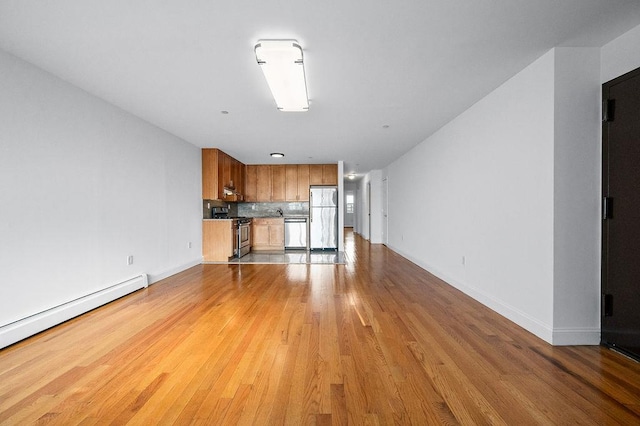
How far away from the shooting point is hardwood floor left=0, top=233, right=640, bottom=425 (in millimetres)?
1378

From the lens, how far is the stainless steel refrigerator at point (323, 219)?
7082 millimetres

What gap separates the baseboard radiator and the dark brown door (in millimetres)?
4511

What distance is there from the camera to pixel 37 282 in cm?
235

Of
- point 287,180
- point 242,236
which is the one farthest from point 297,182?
point 242,236

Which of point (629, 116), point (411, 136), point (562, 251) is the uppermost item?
point (411, 136)

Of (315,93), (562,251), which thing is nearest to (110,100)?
(315,93)

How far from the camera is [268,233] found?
7016mm

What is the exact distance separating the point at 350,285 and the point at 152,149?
3463 millimetres

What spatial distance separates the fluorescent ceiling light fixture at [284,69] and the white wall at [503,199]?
196cm

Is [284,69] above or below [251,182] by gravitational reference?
above

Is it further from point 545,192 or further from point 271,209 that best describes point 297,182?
point 545,192

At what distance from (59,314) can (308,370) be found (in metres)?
2.41

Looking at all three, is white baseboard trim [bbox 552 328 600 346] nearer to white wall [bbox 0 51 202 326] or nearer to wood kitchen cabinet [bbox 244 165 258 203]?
white wall [bbox 0 51 202 326]

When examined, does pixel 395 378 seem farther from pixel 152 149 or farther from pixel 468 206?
pixel 152 149
